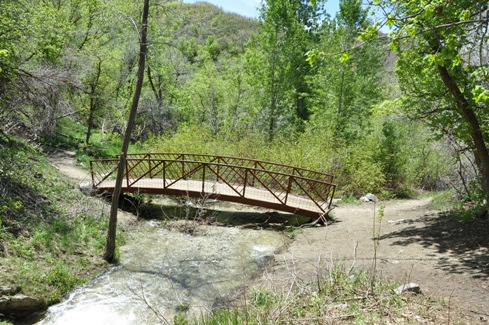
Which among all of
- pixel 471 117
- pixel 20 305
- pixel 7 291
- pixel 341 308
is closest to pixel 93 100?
pixel 7 291

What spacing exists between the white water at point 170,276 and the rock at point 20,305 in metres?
0.23

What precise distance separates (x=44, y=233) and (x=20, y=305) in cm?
234

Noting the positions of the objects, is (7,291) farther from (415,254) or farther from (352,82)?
(352,82)

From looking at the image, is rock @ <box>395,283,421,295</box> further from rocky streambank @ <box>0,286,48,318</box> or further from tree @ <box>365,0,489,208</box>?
rocky streambank @ <box>0,286,48,318</box>

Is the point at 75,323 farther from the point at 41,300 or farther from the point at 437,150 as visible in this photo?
the point at 437,150

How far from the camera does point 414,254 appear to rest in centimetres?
792

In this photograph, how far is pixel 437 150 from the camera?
1877 centimetres

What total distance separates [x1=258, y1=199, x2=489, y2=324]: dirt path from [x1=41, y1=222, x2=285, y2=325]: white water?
1.01 meters

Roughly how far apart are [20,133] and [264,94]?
1247 cm

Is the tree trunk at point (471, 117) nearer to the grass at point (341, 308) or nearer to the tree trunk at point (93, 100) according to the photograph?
the grass at point (341, 308)

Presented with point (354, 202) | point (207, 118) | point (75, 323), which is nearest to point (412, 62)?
point (354, 202)

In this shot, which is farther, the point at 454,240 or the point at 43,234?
the point at 43,234

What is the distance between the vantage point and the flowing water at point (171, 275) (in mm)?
6836

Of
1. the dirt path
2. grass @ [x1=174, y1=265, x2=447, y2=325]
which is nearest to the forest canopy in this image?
the dirt path
